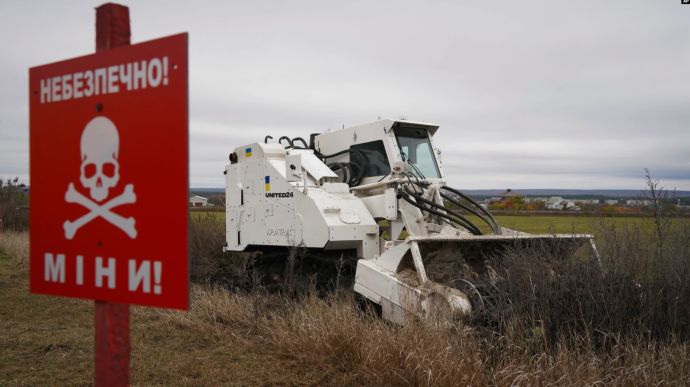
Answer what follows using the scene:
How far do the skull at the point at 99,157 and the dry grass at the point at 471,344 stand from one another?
303cm

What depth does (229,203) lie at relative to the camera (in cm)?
1026

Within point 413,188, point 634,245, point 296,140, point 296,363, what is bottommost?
point 296,363

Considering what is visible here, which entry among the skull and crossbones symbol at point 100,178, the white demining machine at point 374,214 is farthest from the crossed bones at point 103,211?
the white demining machine at point 374,214

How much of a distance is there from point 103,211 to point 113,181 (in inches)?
4.4

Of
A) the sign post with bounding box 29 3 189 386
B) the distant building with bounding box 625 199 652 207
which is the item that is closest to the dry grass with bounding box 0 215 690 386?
the distant building with bounding box 625 199 652 207

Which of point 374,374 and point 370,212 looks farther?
point 370,212

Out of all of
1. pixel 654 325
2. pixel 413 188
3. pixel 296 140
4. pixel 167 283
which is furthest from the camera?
pixel 296 140

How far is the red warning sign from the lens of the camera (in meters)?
2.06

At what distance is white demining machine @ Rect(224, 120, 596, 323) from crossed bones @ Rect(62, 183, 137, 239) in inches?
172

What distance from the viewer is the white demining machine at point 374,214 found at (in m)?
6.92

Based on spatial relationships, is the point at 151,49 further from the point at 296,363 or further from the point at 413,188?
the point at 413,188

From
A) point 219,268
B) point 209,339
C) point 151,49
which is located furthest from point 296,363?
point 219,268

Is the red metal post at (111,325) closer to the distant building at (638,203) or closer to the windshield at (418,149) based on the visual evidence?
the distant building at (638,203)

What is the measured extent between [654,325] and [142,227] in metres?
4.80
